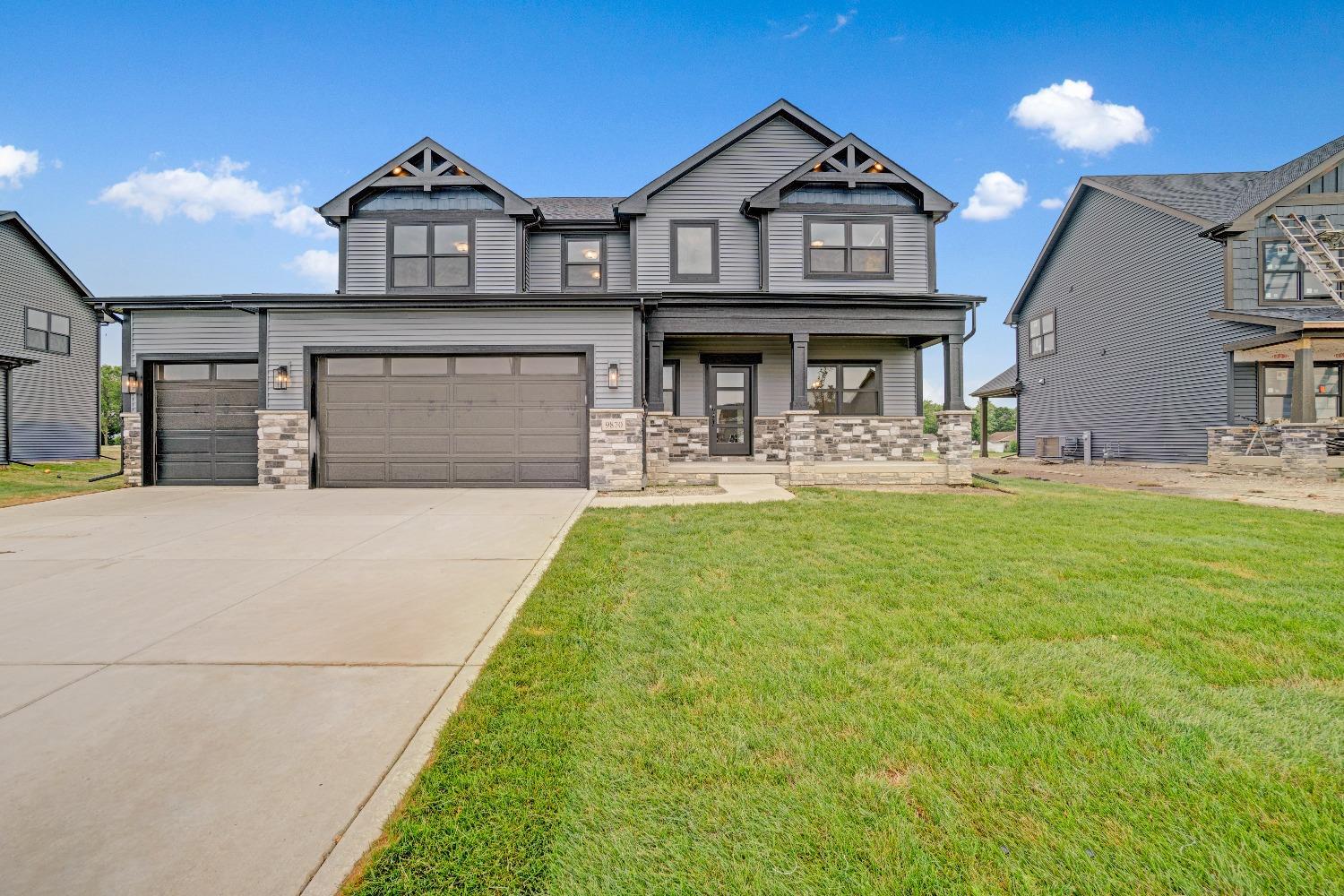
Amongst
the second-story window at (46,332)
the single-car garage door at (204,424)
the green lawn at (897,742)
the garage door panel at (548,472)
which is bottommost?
the green lawn at (897,742)

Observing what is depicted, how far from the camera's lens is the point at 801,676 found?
2.62 metres

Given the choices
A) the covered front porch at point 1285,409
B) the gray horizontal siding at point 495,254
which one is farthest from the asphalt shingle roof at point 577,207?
the covered front porch at point 1285,409

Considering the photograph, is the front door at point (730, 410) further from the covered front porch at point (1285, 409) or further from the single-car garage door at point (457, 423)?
the covered front porch at point (1285, 409)

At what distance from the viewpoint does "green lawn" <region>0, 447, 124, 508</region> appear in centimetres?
945

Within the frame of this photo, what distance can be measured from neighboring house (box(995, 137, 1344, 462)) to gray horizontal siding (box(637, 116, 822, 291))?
36.5ft

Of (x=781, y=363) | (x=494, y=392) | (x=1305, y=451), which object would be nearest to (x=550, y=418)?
(x=494, y=392)

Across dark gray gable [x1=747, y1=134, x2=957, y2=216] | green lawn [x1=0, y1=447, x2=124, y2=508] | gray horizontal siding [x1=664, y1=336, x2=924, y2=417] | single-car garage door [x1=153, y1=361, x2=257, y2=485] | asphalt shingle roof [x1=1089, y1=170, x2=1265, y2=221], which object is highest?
asphalt shingle roof [x1=1089, y1=170, x2=1265, y2=221]

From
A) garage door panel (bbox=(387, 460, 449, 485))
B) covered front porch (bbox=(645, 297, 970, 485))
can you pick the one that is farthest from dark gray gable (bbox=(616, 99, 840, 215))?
garage door panel (bbox=(387, 460, 449, 485))

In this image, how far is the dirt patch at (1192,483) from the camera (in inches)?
340

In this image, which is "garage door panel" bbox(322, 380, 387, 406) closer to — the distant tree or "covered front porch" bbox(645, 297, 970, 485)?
"covered front porch" bbox(645, 297, 970, 485)

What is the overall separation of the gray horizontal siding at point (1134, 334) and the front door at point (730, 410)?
12269mm

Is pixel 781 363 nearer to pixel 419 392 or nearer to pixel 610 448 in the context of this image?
pixel 610 448

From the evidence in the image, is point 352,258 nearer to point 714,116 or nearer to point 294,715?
point 294,715

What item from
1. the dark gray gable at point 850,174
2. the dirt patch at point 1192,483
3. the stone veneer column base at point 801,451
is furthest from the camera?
the dark gray gable at point 850,174
